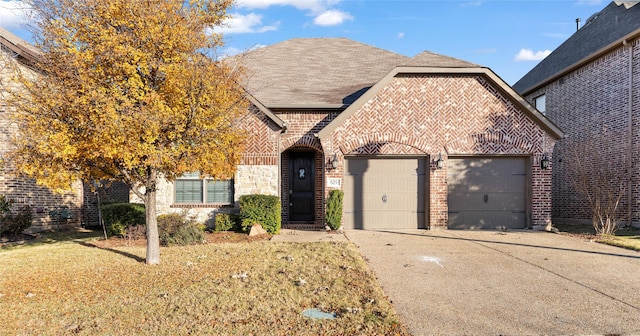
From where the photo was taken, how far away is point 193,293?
5.57 m

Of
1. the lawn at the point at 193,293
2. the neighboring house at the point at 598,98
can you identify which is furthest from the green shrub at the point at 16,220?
the neighboring house at the point at 598,98

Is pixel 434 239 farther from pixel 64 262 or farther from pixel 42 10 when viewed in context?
pixel 42 10

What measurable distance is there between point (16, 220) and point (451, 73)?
1350cm

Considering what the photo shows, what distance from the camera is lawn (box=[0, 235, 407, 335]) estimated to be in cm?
442

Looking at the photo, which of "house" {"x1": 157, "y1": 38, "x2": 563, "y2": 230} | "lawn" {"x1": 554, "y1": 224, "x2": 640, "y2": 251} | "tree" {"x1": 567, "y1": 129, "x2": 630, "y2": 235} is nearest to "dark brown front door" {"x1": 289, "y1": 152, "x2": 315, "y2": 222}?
"house" {"x1": 157, "y1": 38, "x2": 563, "y2": 230}

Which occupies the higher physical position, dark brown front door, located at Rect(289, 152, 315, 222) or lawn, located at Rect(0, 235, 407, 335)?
dark brown front door, located at Rect(289, 152, 315, 222)

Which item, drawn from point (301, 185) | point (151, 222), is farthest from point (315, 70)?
point (151, 222)

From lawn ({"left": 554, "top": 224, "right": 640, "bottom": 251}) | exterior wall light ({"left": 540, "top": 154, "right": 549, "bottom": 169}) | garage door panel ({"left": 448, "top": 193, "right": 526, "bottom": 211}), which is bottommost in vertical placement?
lawn ({"left": 554, "top": 224, "right": 640, "bottom": 251})

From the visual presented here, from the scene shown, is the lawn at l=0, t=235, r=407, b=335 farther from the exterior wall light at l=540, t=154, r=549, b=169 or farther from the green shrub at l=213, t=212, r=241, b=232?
the exterior wall light at l=540, t=154, r=549, b=169

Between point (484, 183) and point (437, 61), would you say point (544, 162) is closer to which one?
point (484, 183)

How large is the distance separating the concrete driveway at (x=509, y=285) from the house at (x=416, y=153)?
8.14ft

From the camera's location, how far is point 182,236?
31.9ft

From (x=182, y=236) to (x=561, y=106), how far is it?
52.8ft

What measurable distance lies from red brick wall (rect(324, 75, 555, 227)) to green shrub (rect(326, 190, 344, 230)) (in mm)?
1381
